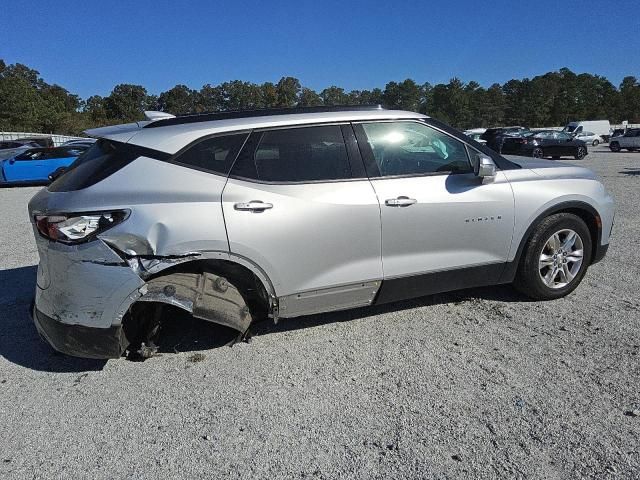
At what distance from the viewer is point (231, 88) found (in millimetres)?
109438

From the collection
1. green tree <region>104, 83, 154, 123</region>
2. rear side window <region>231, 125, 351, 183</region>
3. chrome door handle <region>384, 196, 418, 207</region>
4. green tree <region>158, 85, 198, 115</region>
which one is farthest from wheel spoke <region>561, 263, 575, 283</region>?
green tree <region>158, 85, 198, 115</region>

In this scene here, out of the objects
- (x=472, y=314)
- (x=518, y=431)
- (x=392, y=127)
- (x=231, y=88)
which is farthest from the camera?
(x=231, y=88)

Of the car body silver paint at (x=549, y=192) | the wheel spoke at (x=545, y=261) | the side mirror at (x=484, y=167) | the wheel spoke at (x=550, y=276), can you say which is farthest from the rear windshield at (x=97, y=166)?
the wheel spoke at (x=550, y=276)

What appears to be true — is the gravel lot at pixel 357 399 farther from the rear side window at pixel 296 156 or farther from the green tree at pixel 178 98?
the green tree at pixel 178 98

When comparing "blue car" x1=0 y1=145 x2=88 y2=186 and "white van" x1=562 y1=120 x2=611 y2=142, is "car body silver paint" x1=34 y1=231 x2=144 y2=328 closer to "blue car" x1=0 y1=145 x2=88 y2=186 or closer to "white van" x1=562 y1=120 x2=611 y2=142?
"blue car" x1=0 y1=145 x2=88 y2=186

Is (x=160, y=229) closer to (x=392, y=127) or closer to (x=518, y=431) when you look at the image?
(x=392, y=127)

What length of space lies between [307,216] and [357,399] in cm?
125

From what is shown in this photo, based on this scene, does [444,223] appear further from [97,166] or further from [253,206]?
[97,166]

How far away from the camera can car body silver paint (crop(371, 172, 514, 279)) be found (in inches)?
136

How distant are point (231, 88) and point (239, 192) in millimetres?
114166

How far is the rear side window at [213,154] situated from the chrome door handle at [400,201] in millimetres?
1145

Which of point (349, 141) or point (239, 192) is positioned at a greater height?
point (349, 141)

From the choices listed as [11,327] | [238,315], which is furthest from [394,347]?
[11,327]

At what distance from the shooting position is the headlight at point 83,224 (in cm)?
285
